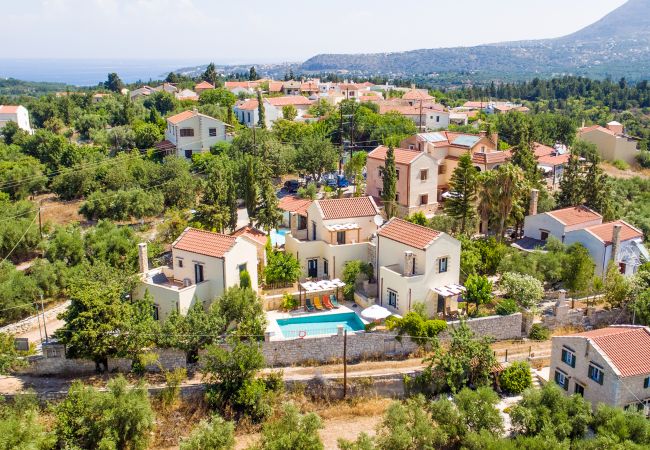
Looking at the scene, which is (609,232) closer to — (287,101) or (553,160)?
(553,160)

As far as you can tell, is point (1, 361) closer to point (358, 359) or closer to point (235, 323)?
point (235, 323)

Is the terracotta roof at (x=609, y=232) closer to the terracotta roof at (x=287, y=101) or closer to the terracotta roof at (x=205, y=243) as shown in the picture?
the terracotta roof at (x=205, y=243)

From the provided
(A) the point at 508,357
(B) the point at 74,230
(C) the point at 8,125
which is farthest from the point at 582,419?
(C) the point at 8,125

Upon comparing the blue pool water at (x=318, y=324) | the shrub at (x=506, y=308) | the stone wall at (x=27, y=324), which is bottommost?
the stone wall at (x=27, y=324)

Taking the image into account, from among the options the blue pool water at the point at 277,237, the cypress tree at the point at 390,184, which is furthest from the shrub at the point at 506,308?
the blue pool water at the point at 277,237

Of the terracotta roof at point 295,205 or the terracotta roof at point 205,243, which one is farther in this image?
the terracotta roof at point 295,205

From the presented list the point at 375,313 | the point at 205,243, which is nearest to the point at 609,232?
the point at 375,313

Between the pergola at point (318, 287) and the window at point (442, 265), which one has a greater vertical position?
the window at point (442, 265)

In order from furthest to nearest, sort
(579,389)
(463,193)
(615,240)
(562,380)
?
(463,193) → (615,240) → (562,380) → (579,389)

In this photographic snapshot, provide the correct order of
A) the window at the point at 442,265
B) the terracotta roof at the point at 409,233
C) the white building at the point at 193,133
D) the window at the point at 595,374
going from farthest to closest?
the white building at the point at 193,133
the window at the point at 442,265
the terracotta roof at the point at 409,233
the window at the point at 595,374
